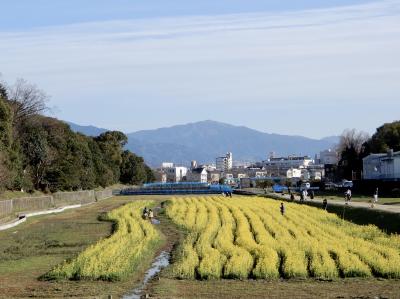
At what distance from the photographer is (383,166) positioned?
95.1 metres

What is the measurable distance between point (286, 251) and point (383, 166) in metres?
71.0

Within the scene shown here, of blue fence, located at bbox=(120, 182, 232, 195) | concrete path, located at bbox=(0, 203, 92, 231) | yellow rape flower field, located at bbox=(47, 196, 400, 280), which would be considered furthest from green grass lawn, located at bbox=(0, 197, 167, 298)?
blue fence, located at bbox=(120, 182, 232, 195)

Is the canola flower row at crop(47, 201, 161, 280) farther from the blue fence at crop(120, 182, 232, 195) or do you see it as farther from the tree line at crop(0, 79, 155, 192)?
the blue fence at crop(120, 182, 232, 195)

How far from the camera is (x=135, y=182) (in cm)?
15375

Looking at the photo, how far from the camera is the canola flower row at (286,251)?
73.7 feet

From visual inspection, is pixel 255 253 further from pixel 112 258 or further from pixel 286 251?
pixel 112 258

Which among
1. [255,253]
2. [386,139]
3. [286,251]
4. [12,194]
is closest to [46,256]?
[255,253]

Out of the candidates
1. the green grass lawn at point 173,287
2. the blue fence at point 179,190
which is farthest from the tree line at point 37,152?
the green grass lawn at point 173,287

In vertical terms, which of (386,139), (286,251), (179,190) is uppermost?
(386,139)

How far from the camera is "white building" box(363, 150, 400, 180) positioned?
8788 cm

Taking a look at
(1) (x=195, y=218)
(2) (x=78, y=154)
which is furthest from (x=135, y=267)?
(2) (x=78, y=154)

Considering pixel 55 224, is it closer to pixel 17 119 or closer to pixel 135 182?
pixel 17 119

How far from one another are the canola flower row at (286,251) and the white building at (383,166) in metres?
46.6

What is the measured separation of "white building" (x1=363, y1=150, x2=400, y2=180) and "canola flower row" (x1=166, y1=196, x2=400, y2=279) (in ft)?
153
